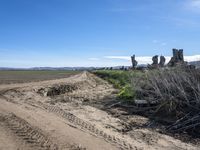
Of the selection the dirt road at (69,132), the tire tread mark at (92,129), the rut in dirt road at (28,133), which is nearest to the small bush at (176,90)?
the dirt road at (69,132)

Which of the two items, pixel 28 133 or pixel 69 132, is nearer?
pixel 28 133

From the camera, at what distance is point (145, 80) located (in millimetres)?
15227

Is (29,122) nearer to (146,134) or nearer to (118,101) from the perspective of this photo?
(146,134)

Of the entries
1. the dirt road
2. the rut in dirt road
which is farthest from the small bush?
the rut in dirt road

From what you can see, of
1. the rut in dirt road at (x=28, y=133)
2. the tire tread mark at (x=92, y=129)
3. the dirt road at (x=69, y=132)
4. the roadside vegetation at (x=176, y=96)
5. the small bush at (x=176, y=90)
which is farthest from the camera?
the small bush at (x=176, y=90)


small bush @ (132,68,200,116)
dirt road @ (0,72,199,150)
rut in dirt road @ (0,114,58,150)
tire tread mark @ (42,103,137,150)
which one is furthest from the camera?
small bush @ (132,68,200,116)

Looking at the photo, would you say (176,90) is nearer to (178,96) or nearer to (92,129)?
(178,96)

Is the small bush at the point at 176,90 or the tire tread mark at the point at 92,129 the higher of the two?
the small bush at the point at 176,90

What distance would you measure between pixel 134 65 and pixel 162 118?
24.8 meters

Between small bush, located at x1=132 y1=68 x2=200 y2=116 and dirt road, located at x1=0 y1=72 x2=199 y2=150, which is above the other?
small bush, located at x1=132 y1=68 x2=200 y2=116

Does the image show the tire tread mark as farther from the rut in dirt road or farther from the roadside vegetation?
the roadside vegetation

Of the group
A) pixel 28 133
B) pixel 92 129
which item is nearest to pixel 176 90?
pixel 92 129

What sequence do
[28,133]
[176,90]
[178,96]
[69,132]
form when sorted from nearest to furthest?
[28,133], [69,132], [178,96], [176,90]

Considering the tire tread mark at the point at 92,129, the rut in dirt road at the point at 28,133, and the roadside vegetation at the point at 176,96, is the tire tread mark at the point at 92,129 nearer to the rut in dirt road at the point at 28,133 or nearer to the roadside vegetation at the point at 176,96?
the rut in dirt road at the point at 28,133
